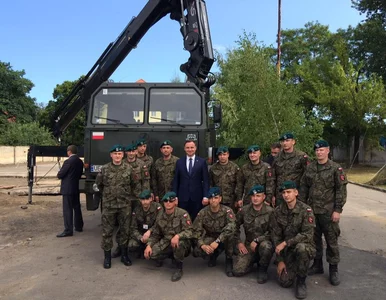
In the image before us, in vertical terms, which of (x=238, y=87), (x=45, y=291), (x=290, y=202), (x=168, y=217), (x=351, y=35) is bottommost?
(x=45, y=291)

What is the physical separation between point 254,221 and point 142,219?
1.60m

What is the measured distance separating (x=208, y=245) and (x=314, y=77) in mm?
21881

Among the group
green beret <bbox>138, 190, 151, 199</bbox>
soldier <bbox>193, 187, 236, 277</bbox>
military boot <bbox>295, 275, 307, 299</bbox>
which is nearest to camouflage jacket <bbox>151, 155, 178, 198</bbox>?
green beret <bbox>138, 190, 151, 199</bbox>

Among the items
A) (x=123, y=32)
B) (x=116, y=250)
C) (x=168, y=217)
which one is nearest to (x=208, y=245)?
(x=168, y=217)

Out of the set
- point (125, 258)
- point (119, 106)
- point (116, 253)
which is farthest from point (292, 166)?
point (119, 106)

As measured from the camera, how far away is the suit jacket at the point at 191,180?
5.36m

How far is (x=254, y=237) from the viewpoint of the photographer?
4.75 metres

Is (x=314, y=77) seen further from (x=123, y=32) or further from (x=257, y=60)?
(x=123, y=32)

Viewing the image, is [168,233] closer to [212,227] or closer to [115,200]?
[212,227]

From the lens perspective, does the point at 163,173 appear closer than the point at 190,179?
No

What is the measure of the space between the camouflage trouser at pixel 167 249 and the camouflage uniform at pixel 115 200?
0.59 m

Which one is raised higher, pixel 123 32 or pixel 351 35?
pixel 351 35

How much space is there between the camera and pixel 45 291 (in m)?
4.09

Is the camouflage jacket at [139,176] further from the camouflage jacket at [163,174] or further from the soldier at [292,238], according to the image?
the soldier at [292,238]
